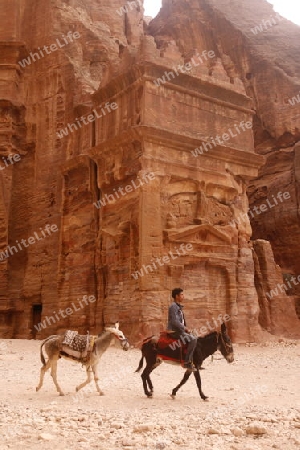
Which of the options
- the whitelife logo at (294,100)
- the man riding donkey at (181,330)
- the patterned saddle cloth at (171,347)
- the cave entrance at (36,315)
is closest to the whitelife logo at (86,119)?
the cave entrance at (36,315)

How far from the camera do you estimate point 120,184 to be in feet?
53.4

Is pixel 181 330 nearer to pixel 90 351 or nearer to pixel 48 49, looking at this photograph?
pixel 90 351

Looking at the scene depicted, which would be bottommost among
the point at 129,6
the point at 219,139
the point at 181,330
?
the point at 181,330

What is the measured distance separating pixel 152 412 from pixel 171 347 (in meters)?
1.36

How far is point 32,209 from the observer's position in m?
21.5

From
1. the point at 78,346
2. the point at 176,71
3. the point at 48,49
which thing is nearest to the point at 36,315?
the point at 176,71

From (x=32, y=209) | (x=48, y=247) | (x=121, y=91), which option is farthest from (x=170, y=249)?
(x=32, y=209)

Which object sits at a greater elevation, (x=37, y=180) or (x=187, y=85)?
(x=187, y=85)

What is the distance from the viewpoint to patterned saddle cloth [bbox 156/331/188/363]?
726 centimetres

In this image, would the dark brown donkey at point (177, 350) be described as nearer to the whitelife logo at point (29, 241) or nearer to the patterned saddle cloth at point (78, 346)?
the patterned saddle cloth at point (78, 346)

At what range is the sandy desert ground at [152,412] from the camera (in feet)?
15.9

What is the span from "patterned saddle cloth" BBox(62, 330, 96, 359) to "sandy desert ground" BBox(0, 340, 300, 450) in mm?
594

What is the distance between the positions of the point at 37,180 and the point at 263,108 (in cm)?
1676

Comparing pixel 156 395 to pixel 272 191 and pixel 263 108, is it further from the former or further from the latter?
pixel 263 108
